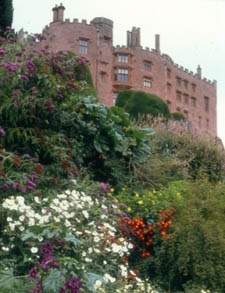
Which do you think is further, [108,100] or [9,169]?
[108,100]

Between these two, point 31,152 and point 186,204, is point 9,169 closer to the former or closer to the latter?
point 31,152

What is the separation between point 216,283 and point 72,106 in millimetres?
3336

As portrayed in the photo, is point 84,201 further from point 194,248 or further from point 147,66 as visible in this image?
point 147,66

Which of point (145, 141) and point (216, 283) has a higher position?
point (145, 141)

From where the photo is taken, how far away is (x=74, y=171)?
6895 mm

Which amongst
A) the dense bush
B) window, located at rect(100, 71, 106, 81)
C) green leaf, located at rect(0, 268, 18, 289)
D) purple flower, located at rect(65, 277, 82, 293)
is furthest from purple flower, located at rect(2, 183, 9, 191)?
window, located at rect(100, 71, 106, 81)

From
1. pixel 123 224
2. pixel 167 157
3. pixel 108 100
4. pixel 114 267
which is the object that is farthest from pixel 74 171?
pixel 108 100

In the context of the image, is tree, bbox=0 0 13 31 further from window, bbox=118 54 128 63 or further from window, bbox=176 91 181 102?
window, bbox=176 91 181 102

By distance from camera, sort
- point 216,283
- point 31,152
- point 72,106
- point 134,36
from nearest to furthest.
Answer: point 216,283
point 31,152
point 72,106
point 134,36

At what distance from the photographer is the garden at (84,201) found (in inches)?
192

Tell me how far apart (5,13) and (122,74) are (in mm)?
24515

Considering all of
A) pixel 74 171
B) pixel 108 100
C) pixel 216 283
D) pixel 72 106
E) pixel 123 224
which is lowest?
pixel 216 283

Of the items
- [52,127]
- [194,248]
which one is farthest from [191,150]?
[194,248]

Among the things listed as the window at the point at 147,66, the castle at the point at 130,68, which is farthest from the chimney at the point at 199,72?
the window at the point at 147,66
